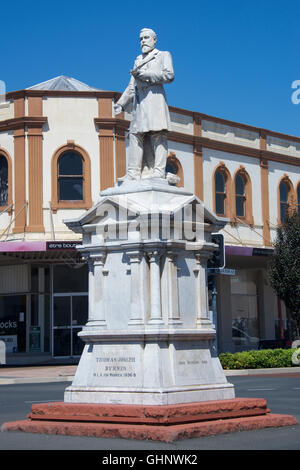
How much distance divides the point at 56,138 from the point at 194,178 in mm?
6261

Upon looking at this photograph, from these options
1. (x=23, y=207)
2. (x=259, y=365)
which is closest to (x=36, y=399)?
(x=259, y=365)

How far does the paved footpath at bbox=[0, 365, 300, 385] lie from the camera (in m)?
21.7

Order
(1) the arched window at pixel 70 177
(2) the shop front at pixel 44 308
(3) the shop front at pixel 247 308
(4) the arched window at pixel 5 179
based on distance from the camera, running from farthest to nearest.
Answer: (3) the shop front at pixel 247 308, (2) the shop front at pixel 44 308, (4) the arched window at pixel 5 179, (1) the arched window at pixel 70 177

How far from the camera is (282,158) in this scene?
120 ft

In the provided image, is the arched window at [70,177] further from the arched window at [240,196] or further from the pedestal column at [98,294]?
the pedestal column at [98,294]

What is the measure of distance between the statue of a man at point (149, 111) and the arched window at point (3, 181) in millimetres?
18971

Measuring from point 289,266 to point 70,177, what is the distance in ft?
28.9

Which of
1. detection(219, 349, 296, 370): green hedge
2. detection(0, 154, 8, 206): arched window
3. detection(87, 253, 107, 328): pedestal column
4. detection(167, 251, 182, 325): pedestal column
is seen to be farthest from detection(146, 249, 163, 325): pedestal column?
detection(0, 154, 8, 206): arched window

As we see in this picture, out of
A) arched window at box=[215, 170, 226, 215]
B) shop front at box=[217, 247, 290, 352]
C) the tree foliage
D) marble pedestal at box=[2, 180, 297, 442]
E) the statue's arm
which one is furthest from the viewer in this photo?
shop front at box=[217, 247, 290, 352]

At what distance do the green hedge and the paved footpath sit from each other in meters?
0.47

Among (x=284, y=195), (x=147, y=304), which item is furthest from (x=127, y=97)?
(x=284, y=195)

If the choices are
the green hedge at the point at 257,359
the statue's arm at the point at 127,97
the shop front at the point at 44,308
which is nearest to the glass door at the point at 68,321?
the shop front at the point at 44,308

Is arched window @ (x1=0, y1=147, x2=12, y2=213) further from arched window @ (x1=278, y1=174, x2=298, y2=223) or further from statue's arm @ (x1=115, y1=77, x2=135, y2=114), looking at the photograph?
statue's arm @ (x1=115, y1=77, x2=135, y2=114)

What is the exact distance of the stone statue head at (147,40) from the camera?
35.3ft
